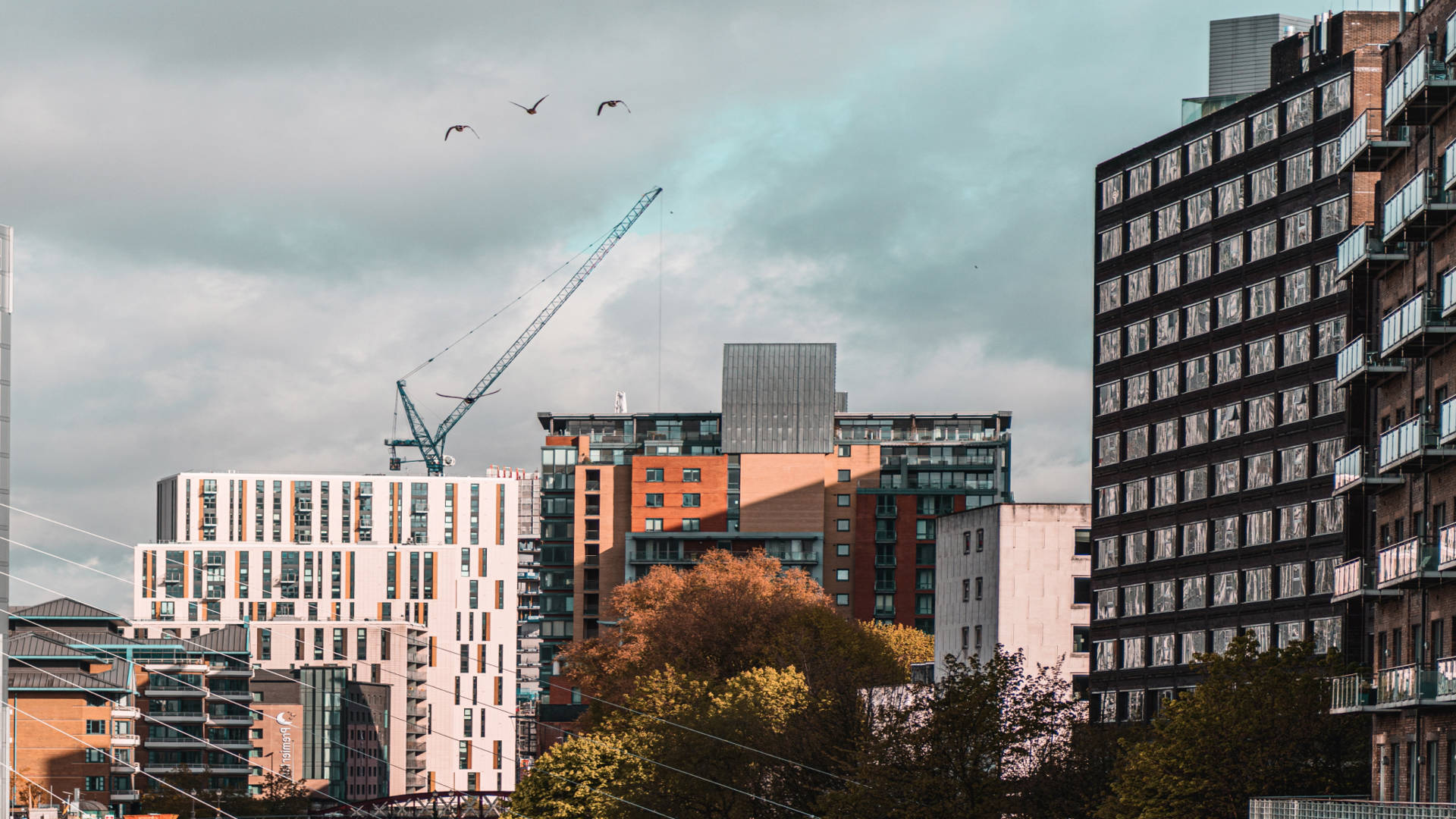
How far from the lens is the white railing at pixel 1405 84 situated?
7988cm

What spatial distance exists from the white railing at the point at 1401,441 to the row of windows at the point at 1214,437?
37.3 metres

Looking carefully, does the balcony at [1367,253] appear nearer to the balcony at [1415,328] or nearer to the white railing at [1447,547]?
the balcony at [1415,328]

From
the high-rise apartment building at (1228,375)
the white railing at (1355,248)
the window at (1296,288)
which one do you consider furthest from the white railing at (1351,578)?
the window at (1296,288)

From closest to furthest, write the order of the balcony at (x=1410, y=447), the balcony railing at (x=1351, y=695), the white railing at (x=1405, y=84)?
the balcony at (x=1410, y=447) → the white railing at (x=1405, y=84) → the balcony railing at (x=1351, y=695)

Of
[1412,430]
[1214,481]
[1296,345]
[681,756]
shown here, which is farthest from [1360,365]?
[681,756]

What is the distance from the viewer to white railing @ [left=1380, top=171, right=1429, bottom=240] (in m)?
80.2

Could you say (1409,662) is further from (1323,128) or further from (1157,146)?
(1157,146)

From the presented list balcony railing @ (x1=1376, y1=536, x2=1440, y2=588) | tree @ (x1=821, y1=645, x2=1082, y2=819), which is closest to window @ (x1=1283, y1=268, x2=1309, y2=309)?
tree @ (x1=821, y1=645, x2=1082, y2=819)

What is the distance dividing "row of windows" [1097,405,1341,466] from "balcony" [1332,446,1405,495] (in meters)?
31.7

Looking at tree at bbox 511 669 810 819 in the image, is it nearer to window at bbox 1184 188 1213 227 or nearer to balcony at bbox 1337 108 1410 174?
window at bbox 1184 188 1213 227

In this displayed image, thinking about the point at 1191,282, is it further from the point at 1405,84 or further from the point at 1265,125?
the point at 1405,84

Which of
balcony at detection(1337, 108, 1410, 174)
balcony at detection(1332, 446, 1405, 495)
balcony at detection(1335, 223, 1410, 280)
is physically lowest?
balcony at detection(1332, 446, 1405, 495)

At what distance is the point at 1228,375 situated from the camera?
13375 centimetres

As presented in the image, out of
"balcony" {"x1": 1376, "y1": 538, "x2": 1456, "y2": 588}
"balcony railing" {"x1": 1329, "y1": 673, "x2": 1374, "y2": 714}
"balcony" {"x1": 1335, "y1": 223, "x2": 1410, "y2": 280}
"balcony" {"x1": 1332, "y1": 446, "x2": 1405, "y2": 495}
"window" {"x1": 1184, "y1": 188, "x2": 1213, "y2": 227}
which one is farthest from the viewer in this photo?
"window" {"x1": 1184, "y1": 188, "x2": 1213, "y2": 227}
